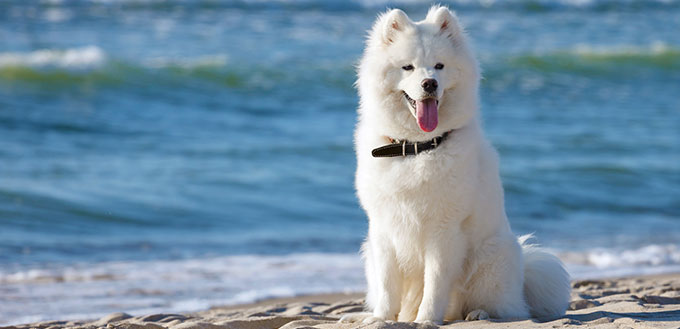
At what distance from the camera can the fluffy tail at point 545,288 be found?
4.12 meters

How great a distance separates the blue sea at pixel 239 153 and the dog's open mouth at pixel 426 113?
2307mm

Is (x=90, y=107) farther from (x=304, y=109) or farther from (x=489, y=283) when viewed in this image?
(x=489, y=283)

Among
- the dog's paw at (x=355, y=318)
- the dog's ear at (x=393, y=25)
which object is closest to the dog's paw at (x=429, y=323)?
the dog's paw at (x=355, y=318)

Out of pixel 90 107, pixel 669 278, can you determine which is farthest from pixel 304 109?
pixel 669 278

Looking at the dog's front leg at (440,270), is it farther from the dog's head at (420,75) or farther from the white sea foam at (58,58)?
the white sea foam at (58,58)

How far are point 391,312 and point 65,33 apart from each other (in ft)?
50.0

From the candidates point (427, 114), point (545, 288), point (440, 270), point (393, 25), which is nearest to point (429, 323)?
point (440, 270)

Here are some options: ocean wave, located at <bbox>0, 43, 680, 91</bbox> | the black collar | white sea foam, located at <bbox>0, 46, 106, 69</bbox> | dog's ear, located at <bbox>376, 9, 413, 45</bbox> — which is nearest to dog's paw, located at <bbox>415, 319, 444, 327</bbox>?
the black collar

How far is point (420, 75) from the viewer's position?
3555mm

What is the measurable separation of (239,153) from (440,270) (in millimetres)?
6813

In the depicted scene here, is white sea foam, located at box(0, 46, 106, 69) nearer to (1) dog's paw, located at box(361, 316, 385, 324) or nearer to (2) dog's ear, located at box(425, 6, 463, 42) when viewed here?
(1) dog's paw, located at box(361, 316, 385, 324)

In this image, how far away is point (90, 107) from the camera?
40.2 feet

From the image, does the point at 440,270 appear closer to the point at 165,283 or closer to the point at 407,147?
the point at 407,147

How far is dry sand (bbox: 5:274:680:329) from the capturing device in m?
3.79
